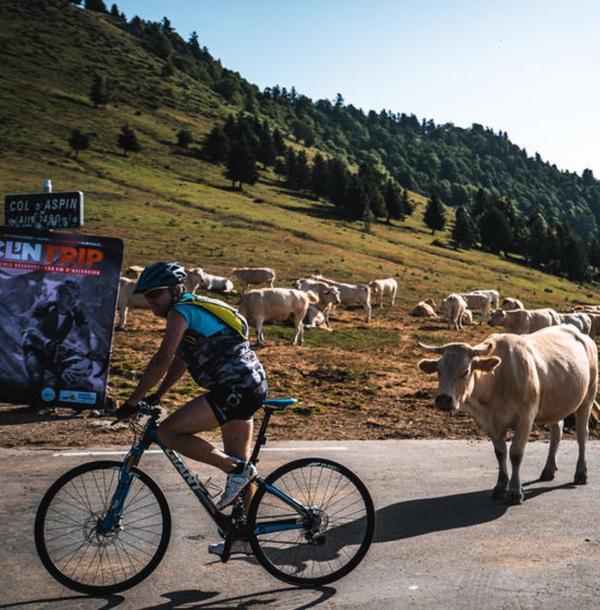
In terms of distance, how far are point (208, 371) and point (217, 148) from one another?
11403 cm

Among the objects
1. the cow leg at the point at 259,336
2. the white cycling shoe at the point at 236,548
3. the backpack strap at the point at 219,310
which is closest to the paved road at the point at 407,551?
the white cycling shoe at the point at 236,548

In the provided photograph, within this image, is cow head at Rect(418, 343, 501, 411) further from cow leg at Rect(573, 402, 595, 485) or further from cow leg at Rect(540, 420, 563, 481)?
cow leg at Rect(573, 402, 595, 485)

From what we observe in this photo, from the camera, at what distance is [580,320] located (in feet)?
107

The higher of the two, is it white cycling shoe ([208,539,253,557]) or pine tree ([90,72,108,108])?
pine tree ([90,72,108,108])

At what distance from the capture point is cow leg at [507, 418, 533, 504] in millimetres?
8656

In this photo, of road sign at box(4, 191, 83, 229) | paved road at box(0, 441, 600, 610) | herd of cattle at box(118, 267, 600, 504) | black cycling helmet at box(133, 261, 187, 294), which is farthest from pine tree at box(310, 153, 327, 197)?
black cycling helmet at box(133, 261, 187, 294)

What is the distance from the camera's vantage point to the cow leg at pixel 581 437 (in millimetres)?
9789

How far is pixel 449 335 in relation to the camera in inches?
1222

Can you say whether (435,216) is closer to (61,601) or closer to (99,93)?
(99,93)

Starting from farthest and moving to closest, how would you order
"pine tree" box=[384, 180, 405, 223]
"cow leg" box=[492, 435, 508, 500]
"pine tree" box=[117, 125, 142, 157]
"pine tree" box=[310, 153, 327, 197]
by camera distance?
"pine tree" box=[384, 180, 405, 223] < "pine tree" box=[310, 153, 327, 197] < "pine tree" box=[117, 125, 142, 157] < "cow leg" box=[492, 435, 508, 500]

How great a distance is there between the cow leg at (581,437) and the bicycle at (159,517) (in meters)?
5.04

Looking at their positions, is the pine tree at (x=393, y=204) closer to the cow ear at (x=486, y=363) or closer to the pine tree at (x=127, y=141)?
the pine tree at (x=127, y=141)

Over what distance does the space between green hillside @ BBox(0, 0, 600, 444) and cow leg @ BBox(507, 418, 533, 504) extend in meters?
4.17

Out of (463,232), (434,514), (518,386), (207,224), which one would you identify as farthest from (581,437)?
(463,232)
